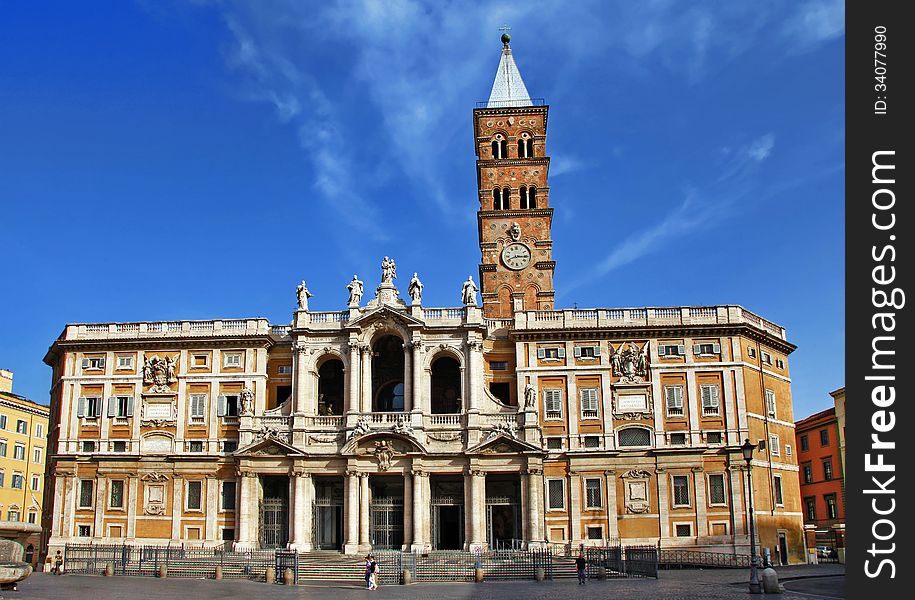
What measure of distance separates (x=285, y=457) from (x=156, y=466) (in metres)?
9.18

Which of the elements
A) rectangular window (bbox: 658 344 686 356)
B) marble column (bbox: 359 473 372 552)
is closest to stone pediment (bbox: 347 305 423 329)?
marble column (bbox: 359 473 372 552)

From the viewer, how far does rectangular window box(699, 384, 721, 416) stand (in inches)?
2248

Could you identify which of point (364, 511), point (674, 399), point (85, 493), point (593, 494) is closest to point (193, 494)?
point (85, 493)

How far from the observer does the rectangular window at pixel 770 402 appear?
194 ft

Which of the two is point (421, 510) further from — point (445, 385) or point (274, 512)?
point (445, 385)

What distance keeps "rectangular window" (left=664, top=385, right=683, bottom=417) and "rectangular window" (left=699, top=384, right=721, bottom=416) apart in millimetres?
1396

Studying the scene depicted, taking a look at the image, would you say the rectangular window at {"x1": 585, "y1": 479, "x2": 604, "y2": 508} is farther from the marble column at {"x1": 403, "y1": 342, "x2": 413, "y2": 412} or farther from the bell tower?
the bell tower

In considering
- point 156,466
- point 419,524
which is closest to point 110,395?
point 156,466

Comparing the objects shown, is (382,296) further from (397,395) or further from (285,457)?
(285,457)

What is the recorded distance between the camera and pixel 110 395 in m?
59.9

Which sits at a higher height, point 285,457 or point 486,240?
point 486,240

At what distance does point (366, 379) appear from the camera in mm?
57500

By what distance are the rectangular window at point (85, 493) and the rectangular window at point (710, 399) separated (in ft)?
134
